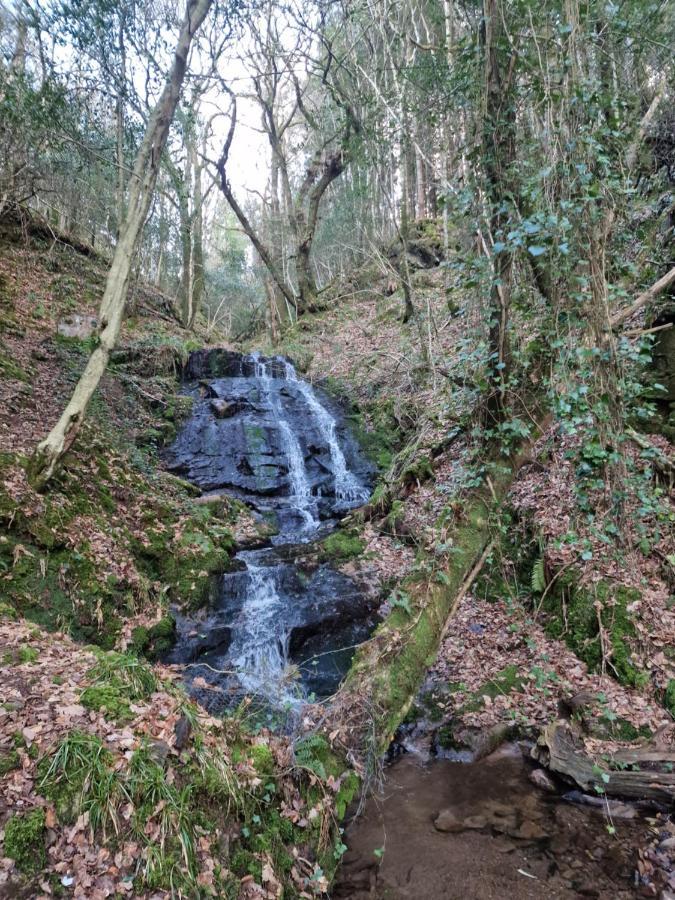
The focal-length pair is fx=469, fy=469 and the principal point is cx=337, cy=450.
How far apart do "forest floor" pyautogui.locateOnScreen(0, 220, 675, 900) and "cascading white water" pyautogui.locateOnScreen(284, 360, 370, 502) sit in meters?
1.03

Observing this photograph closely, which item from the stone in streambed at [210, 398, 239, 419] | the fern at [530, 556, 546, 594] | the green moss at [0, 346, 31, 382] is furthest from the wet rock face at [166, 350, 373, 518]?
the fern at [530, 556, 546, 594]

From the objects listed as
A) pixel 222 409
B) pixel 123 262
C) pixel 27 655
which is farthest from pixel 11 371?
pixel 27 655

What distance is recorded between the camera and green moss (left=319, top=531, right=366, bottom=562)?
28.6 feet

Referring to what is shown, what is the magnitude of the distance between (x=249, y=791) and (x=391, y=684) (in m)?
1.24

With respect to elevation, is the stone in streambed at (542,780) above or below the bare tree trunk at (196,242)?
below

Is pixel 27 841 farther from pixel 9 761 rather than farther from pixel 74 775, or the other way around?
pixel 9 761

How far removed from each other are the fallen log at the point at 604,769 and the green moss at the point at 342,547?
15.5 ft

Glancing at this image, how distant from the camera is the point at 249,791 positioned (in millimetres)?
2861

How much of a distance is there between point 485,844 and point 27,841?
311 centimetres

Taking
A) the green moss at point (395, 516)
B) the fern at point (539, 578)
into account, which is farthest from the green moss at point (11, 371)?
the fern at point (539, 578)

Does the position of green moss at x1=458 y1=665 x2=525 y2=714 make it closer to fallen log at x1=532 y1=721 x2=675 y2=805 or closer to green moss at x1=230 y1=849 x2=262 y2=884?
fallen log at x1=532 y1=721 x2=675 y2=805

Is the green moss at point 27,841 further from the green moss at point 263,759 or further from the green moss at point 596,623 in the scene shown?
the green moss at point 596,623

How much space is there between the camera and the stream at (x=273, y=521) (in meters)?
6.14

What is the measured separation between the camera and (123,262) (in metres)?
6.69
